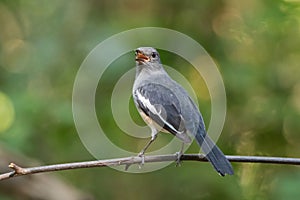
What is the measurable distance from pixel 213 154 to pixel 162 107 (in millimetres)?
353

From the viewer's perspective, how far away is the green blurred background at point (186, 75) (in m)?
4.09

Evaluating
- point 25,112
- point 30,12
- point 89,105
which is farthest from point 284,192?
point 30,12

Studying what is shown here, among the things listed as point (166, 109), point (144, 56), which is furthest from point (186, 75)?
point (166, 109)

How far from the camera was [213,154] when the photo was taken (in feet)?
7.64

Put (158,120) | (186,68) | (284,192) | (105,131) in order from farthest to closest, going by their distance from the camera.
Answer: (186,68) < (105,131) < (284,192) < (158,120)

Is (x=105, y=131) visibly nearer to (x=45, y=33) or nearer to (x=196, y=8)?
(x=45, y=33)

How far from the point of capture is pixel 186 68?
439 centimetres

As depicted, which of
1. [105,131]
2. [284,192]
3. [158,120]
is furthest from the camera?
[105,131]

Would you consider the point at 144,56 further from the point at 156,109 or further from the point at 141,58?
the point at 156,109

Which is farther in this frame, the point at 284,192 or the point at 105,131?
Answer: the point at 105,131

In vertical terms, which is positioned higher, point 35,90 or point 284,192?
point 35,90

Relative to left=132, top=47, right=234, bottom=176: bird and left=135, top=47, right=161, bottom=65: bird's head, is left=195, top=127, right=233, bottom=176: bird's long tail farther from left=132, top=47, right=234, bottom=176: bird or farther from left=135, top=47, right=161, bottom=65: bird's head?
left=135, top=47, right=161, bottom=65: bird's head

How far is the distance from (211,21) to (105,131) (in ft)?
3.83

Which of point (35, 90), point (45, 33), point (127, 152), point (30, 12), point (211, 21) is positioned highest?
point (30, 12)
